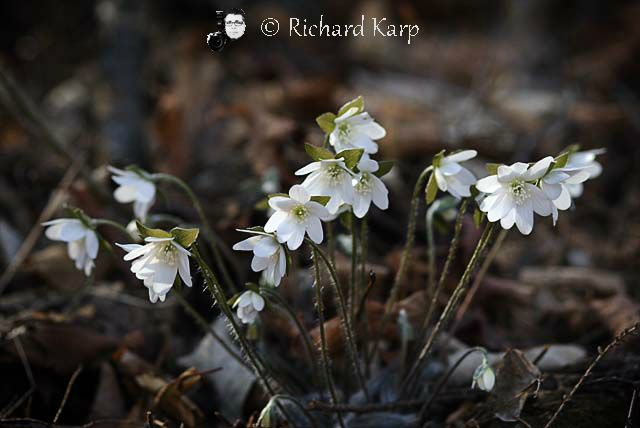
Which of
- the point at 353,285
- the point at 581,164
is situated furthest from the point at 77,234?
the point at 581,164

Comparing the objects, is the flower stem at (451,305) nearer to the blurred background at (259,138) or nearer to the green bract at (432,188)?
the green bract at (432,188)

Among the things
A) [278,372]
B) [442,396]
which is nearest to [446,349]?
[442,396]

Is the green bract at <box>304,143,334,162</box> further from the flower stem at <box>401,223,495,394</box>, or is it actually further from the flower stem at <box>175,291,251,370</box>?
the flower stem at <box>175,291,251,370</box>

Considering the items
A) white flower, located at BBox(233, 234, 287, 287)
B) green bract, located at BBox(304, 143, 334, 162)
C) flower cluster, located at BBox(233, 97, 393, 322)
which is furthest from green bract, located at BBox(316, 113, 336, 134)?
white flower, located at BBox(233, 234, 287, 287)

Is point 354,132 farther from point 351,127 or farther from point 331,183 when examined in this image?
point 331,183

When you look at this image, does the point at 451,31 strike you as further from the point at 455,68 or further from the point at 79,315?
the point at 79,315
